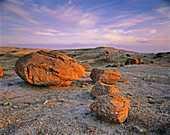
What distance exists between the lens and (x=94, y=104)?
4305 millimetres

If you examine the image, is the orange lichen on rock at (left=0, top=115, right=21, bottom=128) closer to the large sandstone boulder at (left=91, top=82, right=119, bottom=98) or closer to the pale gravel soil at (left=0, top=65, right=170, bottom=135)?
the pale gravel soil at (left=0, top=65, right=170, bottom=135)

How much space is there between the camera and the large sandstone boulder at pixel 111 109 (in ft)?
12.6

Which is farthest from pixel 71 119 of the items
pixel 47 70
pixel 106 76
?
pixel 106 76

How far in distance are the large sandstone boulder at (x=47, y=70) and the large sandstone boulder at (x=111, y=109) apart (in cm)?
441

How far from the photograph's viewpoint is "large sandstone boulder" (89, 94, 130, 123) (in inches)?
151

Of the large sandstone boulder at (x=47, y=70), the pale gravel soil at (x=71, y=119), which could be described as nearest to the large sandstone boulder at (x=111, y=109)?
the pale gravel soil at (x=71, y=119)

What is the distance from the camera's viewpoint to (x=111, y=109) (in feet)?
12.8

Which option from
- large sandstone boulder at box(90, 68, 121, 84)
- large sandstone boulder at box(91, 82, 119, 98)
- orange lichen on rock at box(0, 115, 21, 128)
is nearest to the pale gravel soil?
orange lichen on rock at box(0, 115, 21, 128)

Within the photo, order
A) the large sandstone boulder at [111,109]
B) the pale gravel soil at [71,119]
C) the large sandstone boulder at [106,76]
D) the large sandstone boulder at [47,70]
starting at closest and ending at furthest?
the pale gravel soil at [71,119]
the large sandstone boulder at [111,109]
the large sandstone boulder at [47,70]
the large sandstone boulder at [106,76]

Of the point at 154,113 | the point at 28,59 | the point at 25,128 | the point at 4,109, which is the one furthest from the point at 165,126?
the point at 28,59

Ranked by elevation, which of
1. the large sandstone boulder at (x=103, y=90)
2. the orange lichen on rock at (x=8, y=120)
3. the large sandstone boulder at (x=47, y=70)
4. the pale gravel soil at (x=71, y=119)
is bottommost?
the orange lichen on rock at (x=8, y=120)

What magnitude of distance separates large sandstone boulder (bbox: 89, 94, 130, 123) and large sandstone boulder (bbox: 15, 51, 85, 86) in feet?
14.5

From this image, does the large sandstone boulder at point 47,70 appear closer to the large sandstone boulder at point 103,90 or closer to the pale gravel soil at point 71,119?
the pale gravel soil at point 71,119

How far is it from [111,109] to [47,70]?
5404mm
